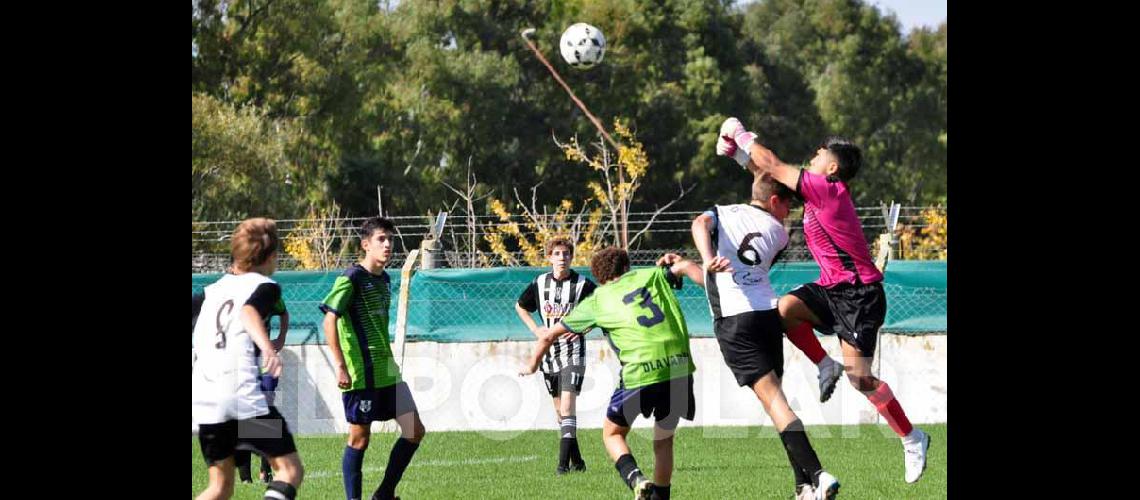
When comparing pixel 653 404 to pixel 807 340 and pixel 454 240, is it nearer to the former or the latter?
pixel 807 340

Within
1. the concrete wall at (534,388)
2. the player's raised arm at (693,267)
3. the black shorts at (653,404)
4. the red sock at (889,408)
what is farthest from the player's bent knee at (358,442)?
the concrete wall at (534,388)

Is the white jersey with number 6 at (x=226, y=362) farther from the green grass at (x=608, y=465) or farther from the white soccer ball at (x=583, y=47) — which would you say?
the white soccer ball at (x=583, y=47)

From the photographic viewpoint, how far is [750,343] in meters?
8.07

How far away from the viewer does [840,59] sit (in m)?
58.2

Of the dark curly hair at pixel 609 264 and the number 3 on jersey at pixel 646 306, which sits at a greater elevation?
the dark curly hair at pixel 609 264

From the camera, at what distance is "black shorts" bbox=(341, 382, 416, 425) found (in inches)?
339

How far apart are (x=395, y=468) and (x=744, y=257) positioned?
2.58 m

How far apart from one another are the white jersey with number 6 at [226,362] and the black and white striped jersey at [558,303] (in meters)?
5.50

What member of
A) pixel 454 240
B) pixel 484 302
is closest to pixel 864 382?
pixel 484 302

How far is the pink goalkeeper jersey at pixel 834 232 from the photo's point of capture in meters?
8.12

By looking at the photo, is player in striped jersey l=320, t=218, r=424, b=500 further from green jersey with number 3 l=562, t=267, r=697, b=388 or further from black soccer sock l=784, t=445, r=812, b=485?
black soccer sock l=784, t=445, r=812, b=485
